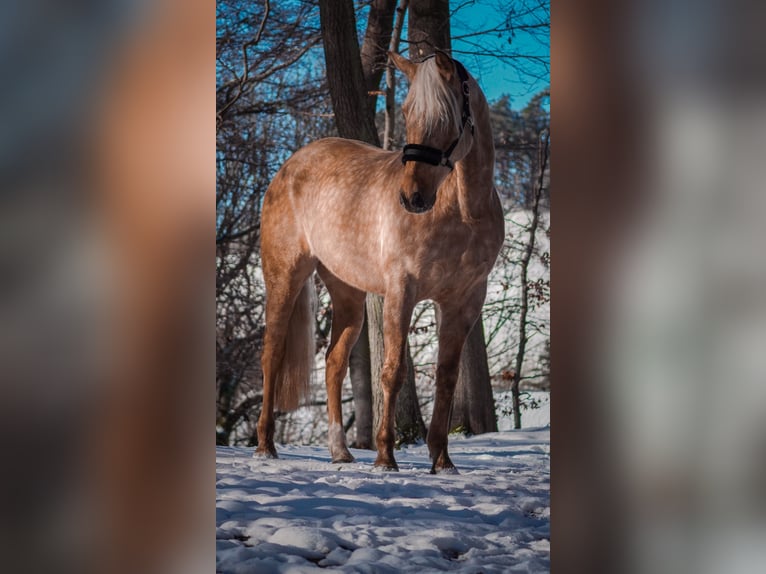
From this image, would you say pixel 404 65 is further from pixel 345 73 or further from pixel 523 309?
pixel 523 309

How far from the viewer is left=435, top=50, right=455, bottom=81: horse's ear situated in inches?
117

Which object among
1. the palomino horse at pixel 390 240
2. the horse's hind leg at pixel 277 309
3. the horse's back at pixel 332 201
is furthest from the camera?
the horse's hind leg at pixel 277 309

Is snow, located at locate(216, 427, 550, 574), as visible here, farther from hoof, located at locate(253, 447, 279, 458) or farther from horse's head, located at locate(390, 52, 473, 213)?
horse's head, located at locate(390, 52, 473, 213)

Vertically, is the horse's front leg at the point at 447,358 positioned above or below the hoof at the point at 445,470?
above

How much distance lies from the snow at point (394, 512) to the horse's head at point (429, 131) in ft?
3.30

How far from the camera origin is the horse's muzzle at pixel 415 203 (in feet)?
9.71

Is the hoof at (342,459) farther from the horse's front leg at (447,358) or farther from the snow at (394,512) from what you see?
the horse's front leg at (447,358)

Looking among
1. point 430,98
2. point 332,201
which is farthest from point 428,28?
point 332,201

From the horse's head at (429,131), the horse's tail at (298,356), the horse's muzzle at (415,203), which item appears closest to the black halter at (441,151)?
the horse's head at (429,131)
